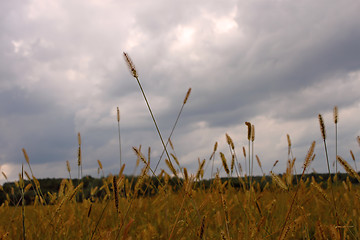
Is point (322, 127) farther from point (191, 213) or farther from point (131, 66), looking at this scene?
point (191, 213)

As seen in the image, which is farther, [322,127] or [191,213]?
[191,213]

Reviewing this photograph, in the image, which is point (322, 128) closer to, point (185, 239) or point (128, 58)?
point (128, 58)

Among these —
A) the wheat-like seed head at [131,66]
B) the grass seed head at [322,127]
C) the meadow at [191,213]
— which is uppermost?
the wheat-like seed head at [131,66]

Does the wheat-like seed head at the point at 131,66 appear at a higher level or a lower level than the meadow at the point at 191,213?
higher

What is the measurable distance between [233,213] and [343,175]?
6367mm

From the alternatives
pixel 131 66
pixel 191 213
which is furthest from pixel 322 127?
pixel 191 213

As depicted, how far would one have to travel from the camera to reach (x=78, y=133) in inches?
79.7

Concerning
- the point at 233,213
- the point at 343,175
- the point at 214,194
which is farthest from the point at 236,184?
the point at 214,194

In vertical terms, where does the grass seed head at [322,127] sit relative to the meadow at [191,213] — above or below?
above

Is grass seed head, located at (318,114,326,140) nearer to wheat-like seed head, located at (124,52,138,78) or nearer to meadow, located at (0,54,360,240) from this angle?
meadow, located at (0,54,360,240)

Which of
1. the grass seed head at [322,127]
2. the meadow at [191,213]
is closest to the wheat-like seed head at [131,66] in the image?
the meadow at [191,213]

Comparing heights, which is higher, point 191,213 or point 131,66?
point 131,66

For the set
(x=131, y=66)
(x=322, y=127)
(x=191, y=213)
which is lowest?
(x=191, y=213)

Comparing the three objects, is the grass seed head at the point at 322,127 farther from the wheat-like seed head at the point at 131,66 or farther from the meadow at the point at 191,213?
the wheat-like seed head at the point at 131,66
